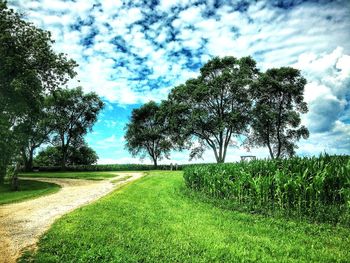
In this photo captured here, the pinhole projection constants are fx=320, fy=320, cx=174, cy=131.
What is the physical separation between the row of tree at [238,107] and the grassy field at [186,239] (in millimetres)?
44832

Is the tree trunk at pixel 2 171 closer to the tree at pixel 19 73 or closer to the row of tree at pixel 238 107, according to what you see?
the tree at pixel 19 73

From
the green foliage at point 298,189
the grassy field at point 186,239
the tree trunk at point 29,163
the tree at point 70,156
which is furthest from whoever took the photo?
the tree at point 70,156

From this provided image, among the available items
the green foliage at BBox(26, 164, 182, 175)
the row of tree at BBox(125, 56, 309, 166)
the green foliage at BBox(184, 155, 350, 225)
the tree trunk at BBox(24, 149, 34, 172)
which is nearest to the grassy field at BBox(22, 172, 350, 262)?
the green foliage at BBox(184, 155, 350, 225)

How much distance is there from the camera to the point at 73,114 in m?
77.6

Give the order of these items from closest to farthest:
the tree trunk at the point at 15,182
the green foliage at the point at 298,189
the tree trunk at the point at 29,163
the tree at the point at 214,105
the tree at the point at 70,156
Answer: the green foliage at the point at 298,189 → the tree trunk at the point at 15,182 → the tree at the point at 214,105 → the tree trunk at the point at 29,163 → the tree at the point at 70,156

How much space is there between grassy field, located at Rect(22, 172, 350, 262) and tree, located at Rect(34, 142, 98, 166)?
71660 mm

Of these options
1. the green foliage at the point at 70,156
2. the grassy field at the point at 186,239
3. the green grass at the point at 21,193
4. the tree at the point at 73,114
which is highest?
the tree at the point at 73,114

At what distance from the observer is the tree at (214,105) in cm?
5788

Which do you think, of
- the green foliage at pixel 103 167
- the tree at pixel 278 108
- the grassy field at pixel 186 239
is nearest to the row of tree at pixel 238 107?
the tree at pixel 278 108

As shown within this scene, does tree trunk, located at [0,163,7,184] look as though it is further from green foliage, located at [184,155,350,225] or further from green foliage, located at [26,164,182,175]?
green foliage, located at [26,164,182,175]

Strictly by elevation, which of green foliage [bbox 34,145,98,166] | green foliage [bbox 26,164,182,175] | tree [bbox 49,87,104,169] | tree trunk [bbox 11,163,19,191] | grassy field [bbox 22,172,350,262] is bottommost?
grassy field [bbox 22,172,350,262]

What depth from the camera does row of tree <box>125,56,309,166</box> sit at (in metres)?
58.0

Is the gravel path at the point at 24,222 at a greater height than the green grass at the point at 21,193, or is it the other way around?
the green grass at the point at 21,193

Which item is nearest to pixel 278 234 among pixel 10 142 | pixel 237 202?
pixel 237 202
